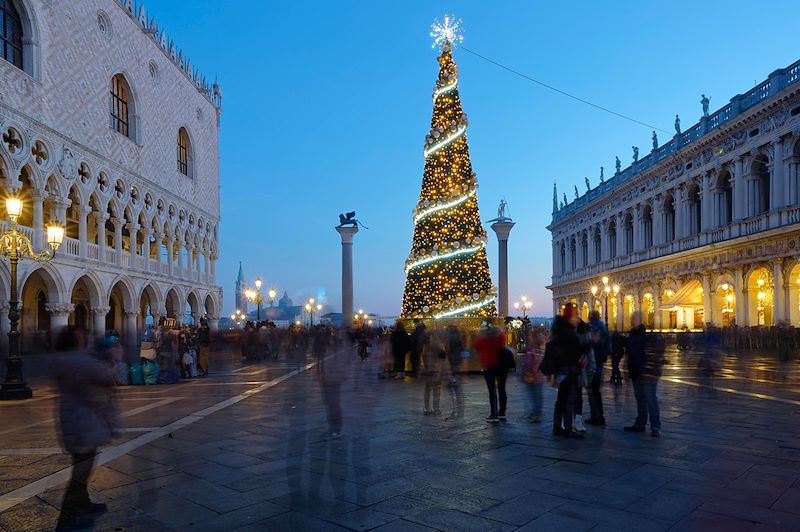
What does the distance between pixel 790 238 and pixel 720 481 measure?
24.7 meters

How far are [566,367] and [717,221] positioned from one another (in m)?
29.5

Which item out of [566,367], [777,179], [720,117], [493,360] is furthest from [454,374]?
[720,117]

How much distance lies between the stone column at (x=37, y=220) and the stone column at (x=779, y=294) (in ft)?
98.6

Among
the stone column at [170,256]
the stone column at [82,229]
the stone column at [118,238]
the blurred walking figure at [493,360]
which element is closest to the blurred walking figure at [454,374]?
the blurred walking figure at [493,360]

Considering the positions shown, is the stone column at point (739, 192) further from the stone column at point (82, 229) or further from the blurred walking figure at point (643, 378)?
the stone column at point (82, 229)

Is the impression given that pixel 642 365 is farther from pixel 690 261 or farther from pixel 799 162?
pixel 690 261

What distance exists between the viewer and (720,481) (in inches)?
226

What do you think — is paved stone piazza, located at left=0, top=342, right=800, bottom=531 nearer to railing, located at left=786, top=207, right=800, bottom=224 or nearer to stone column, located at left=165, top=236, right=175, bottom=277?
railing, located at left=786, top=207, right=800, bottom=224

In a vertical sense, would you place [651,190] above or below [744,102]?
below

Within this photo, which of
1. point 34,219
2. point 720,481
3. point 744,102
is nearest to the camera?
point 720,481

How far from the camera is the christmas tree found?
19562mm

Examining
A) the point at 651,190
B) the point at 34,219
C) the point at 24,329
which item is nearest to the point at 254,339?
the point at 34,219

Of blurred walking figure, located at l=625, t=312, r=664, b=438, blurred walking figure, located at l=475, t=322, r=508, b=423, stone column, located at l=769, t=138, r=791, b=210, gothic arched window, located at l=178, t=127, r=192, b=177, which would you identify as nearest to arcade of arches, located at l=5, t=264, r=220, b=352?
gothic arched window, located at l=178, t=127, r=192, b=177

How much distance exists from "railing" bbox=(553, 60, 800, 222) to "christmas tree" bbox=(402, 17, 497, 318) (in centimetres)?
1576
